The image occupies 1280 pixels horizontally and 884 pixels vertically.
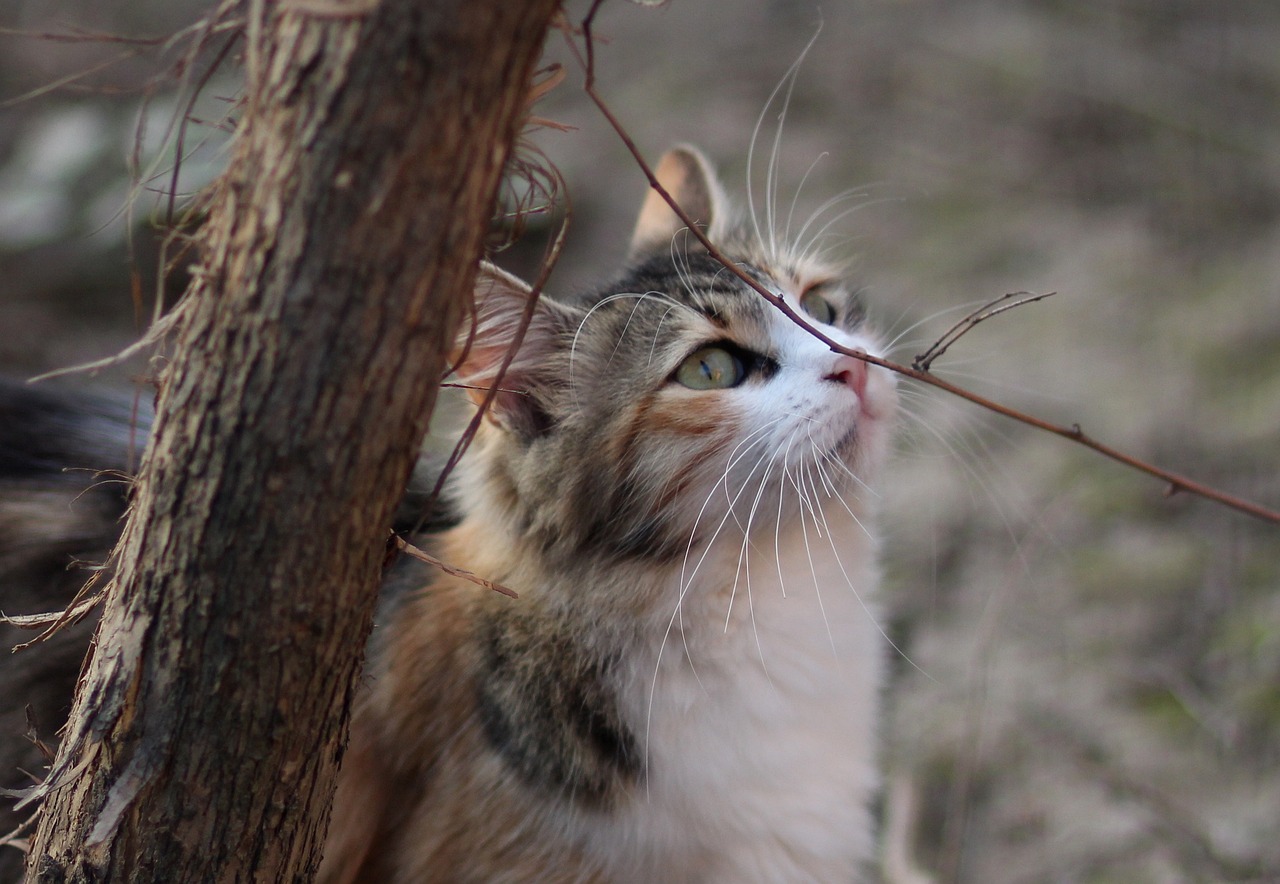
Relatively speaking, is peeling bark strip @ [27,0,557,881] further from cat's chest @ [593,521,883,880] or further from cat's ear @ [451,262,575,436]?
cat's chest @ [593,521,883,880]

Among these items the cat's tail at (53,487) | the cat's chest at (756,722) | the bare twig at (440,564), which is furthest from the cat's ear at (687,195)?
the cat's tail at (53,487)

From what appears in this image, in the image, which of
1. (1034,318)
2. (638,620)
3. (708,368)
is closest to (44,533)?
(638,620)

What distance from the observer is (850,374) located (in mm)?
1531

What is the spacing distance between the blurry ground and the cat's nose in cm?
21

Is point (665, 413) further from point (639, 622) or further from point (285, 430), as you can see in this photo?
point (285, 430)

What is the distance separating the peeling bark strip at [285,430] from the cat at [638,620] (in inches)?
22.9

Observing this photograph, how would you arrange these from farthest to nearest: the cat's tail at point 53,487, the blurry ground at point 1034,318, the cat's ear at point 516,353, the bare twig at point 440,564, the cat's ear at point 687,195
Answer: the blurry ground at point 1034,318 → the cat's ear at point 687,195 → the cat's tail at point 53,487 → the cat's ear at point 516,353 → the bare twig at point 440,564

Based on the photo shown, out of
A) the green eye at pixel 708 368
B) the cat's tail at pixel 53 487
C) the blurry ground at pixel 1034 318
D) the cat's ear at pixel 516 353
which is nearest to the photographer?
the cat's ear at pixel 516 353

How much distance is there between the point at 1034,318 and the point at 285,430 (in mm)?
2981

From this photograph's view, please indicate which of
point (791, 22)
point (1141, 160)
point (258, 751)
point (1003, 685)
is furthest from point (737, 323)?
point (791, 22)

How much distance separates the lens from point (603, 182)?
4.43m

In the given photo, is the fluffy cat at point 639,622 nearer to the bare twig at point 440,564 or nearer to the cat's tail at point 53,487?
the bare twig at point 440,564

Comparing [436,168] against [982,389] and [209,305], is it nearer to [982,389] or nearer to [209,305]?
[209,305]

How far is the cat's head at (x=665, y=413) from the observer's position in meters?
1.52
